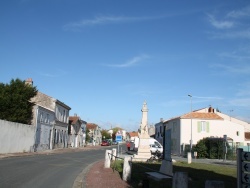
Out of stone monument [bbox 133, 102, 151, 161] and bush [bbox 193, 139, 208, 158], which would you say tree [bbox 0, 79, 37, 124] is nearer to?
stone monument [bbox 133, 102, 151, 161]

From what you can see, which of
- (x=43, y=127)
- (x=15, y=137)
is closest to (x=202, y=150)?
(x=43, y=127)

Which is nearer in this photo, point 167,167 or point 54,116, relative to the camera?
point 167,167

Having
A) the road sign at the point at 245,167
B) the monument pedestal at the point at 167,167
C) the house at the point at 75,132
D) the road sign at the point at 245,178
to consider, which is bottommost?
the monument pedestal at the point at 167,167

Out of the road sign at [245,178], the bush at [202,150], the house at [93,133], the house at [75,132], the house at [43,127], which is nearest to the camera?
the road sign at [245,178]

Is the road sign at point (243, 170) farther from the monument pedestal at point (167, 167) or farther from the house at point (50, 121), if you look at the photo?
the house at point (50, 121)

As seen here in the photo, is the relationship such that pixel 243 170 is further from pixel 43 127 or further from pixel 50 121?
pixel 50 121

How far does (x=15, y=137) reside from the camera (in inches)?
1265

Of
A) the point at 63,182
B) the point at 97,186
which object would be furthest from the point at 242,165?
the point at 63,182

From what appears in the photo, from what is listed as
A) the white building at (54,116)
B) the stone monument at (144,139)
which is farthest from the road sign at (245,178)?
the white building at (54,116)

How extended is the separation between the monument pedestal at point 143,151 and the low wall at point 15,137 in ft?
39.6

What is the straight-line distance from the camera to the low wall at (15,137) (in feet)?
95.9

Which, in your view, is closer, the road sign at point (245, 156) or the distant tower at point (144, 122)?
the road sign at point (245, 156)

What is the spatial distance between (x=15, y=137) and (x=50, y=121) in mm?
16003

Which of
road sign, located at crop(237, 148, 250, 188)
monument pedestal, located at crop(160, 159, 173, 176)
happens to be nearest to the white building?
monument pedestal, located at crop(160, 159, 173, 176)
